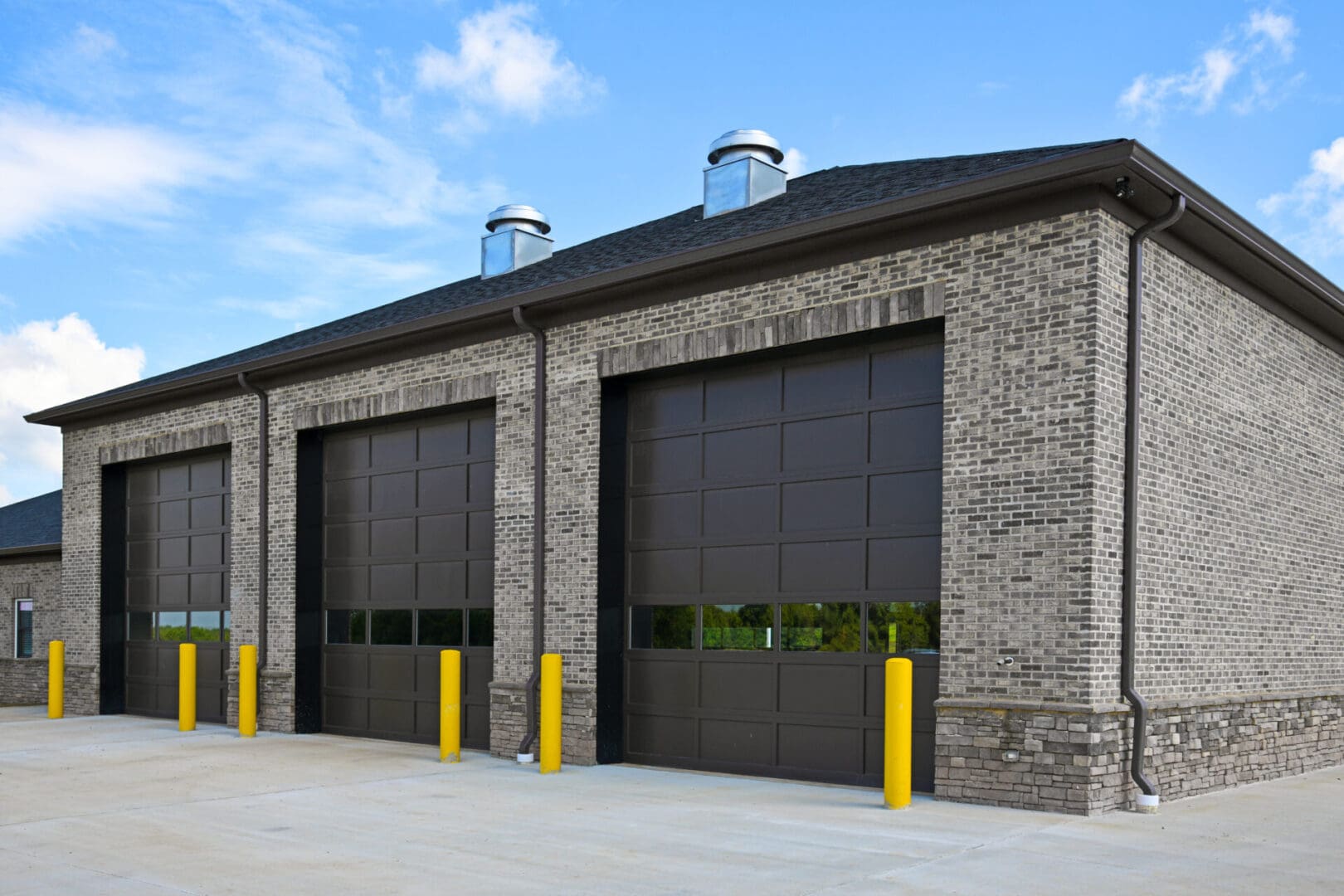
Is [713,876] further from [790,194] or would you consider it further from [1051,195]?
[790,194]

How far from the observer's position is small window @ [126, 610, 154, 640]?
2225 centimetres

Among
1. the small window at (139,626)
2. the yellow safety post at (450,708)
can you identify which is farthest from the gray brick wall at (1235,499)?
the small window at (139,626)

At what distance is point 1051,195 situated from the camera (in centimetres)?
1087

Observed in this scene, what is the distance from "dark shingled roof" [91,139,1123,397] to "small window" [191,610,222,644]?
420 centimetres

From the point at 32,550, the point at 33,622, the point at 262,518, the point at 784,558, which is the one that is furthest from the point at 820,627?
the point at 33,622

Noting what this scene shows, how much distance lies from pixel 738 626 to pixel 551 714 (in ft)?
7.40

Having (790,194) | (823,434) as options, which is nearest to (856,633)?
(823,434)

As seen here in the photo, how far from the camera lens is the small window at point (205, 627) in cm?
2059

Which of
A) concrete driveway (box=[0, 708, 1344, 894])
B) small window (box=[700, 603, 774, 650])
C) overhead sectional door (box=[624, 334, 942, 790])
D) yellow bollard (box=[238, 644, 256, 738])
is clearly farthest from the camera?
yellow bollard (box=[238, 644, 256, 738])

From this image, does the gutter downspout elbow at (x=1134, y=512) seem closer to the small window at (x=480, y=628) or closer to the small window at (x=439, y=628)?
the small window at (x=480, y=628)

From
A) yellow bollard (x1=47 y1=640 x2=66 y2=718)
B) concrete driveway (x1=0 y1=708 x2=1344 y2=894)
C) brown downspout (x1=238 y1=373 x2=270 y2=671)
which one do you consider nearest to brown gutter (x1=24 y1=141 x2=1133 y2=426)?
brown downspout (x1=238 y1=373 x2=270 y2=671)

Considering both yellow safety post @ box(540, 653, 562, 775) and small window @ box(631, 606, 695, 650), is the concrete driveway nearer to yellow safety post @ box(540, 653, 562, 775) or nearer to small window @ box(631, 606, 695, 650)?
yellow safety post @ box(540, 653, 562, 775)

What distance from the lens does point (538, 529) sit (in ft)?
48.9

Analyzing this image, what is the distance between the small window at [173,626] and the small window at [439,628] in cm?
638
